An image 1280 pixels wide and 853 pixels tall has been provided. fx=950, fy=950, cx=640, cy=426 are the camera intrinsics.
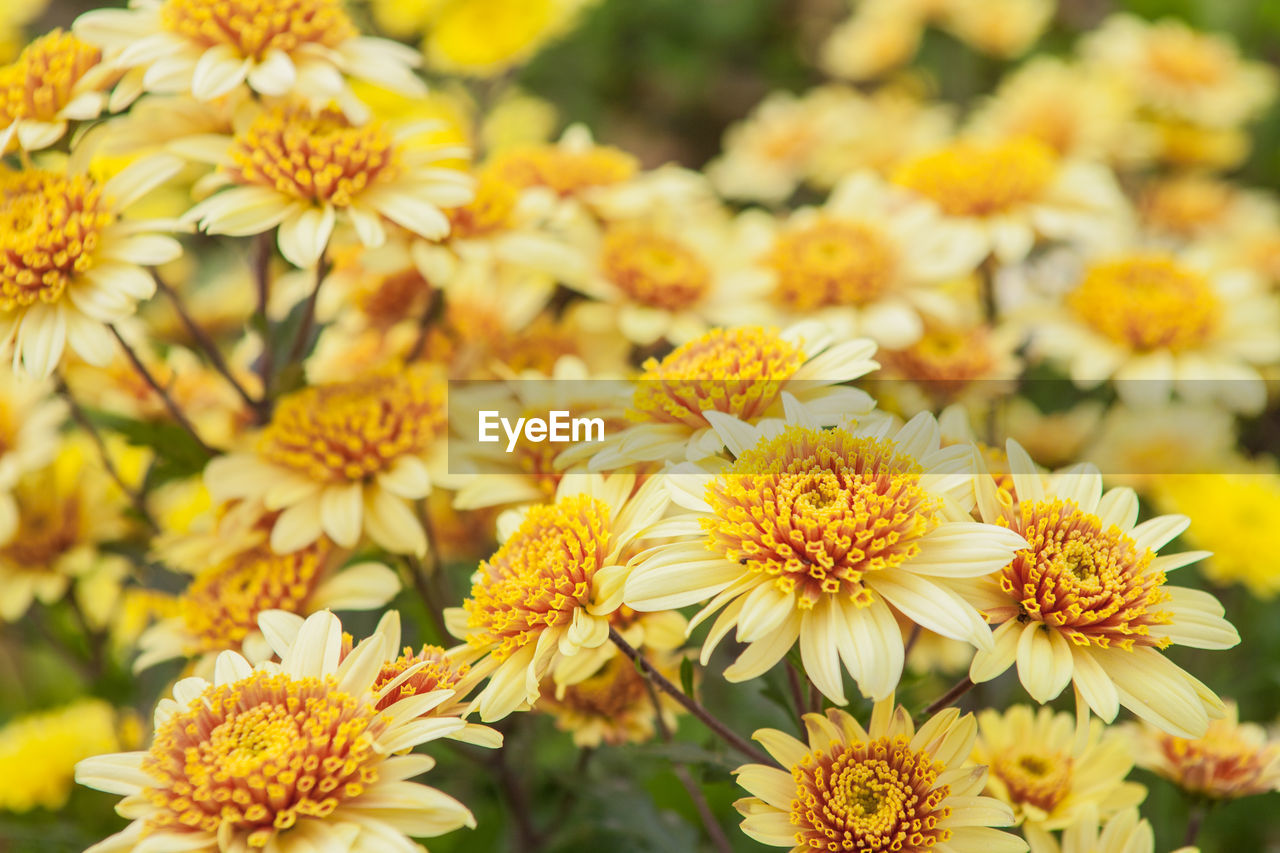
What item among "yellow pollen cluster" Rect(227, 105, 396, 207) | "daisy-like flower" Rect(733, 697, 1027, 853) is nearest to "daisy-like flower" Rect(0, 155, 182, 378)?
"yellow pollen cluster" Rect(227, 105, 396, 207)

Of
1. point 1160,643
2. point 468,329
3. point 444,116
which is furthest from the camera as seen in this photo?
point 444,116

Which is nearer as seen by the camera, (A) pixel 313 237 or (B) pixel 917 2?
(A) pixel 313 237

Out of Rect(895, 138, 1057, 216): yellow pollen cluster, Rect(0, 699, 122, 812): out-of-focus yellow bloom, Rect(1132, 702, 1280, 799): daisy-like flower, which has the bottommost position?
Rect(0, 699, 122, 812): out-of-focus yellow bloom

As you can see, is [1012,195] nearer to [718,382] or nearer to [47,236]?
[718,382]

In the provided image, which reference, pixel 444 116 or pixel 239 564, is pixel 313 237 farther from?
pixel 444 116

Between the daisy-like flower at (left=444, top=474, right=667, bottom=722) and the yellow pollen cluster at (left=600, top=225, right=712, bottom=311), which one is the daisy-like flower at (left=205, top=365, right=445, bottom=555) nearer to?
the daisy-like flower at (left=444, top=474, right=667, bottom=722)

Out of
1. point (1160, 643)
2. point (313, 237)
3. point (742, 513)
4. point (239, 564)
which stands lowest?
point (239, 564)

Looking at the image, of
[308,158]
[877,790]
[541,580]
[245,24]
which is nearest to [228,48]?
[245,24]

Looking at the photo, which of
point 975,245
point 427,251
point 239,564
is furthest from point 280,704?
point 975,245
